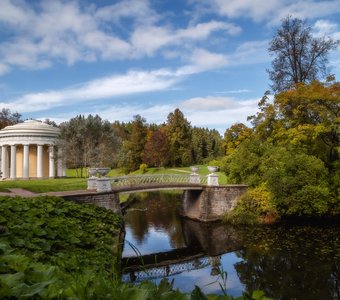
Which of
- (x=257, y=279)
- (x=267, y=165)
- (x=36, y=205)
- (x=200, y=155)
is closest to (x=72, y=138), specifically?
(x=267, y=165)

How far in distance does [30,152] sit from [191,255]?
21851 millimetres

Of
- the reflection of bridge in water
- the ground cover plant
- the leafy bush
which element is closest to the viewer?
the ground cover plant

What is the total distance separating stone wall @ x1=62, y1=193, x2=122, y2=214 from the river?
187 centimetres

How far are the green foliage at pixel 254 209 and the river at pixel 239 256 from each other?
2.75 feet

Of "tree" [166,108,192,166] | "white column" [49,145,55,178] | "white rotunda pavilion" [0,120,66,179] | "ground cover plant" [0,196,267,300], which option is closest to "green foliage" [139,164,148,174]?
"tree" [166,108,192,166]

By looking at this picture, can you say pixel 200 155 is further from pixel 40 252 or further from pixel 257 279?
pixel 40 252

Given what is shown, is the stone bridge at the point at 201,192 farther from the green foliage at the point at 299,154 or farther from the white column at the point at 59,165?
the white column at the point at 59,165

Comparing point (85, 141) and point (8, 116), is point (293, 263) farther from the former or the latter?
point (8, 116)

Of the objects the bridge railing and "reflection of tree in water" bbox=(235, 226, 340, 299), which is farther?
the bridge railing

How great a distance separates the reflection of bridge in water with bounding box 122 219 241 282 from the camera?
13273 mm

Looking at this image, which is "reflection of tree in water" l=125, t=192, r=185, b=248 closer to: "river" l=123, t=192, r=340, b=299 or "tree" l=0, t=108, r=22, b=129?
"river" l=123, t=192, r=340, b=299

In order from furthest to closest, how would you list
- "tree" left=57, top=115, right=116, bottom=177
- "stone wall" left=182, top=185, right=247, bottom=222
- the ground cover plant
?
"tree" left=57, top=115, right=116, bottom=177, "stone wall" left=182, top=185, right=247, bottom=222, the ground cover plant

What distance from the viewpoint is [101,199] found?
1742cm

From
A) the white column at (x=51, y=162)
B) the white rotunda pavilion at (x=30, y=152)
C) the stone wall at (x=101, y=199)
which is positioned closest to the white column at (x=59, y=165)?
the white rotunda pavilion at (x=30, y=152)
